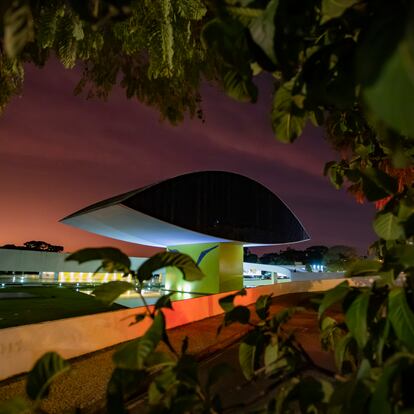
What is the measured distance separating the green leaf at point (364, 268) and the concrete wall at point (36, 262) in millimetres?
33729

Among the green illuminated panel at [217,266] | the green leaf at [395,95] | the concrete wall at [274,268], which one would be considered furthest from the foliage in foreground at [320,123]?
the concrete wall at [274,268]

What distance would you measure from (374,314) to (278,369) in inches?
18.4

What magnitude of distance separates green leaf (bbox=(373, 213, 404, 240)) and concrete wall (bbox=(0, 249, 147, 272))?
33.8 meters

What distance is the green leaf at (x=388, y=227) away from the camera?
3.82 ft

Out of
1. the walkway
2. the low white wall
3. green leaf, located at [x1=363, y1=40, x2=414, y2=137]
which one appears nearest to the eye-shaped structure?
the walkway

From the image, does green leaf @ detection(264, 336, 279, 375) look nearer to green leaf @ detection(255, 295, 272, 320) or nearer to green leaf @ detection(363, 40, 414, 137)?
green leaf @ detection(255, 295, 272, 320)

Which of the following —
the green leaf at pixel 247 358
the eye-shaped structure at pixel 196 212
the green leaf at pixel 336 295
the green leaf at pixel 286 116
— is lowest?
the green leaf at pixel 247 358

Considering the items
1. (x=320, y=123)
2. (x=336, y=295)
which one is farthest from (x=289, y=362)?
(x=320, y=123)

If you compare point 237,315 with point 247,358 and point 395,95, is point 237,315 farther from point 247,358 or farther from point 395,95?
point 395,95

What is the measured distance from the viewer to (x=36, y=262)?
3684cm

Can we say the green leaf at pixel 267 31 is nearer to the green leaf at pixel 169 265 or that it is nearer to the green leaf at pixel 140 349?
the green leaf at pixel 169 265

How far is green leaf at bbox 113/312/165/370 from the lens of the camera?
3.02ft

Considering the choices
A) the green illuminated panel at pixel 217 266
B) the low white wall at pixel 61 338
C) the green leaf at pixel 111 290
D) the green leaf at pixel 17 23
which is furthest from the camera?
the green illuminated panel at pixel 217 266

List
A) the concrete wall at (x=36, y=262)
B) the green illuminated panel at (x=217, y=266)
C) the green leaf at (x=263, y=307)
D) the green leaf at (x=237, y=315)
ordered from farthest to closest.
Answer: the concrete wall at (x=36, y=262) < the green illuminated panel at (x=217, y=266) < the green leaf at (x=263, y=307) < the green leaf at (x=237, y=315)
